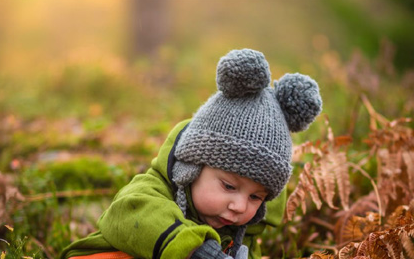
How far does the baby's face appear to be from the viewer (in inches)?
90.4

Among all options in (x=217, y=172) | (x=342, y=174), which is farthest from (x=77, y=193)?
(x=342, y=174)

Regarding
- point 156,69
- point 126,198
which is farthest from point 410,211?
point 156,69

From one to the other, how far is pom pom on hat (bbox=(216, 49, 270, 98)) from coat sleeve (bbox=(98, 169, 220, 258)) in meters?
0.66

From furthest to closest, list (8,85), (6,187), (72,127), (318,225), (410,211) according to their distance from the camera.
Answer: (8,85)
(72,127)
(318,225)
(6,187)
(410,211)

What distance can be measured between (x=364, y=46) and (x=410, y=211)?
38.1ft

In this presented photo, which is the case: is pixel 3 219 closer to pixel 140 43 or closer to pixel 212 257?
pixel 212 257

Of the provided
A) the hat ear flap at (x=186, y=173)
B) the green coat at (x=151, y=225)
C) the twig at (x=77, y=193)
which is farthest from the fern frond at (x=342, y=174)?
the twig at (x=77, y=193)

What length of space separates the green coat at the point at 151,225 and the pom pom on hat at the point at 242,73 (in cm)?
43

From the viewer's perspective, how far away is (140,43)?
414 inches

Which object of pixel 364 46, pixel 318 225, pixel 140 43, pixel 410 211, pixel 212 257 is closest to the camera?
pixel 212 257

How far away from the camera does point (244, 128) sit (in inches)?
90.8

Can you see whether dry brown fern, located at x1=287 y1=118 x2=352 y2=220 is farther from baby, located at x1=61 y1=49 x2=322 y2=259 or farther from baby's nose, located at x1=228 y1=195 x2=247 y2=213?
baby's nose, located at x1=228 y1=195 x2=247 y2=213

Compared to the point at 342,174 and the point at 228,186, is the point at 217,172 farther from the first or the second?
the point at 342,174

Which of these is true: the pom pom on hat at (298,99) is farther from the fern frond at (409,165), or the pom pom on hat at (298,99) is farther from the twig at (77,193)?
the twig at (77,193)
